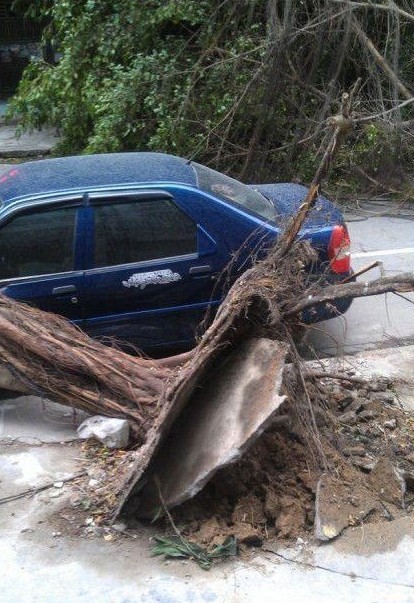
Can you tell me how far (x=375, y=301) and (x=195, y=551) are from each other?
467cm

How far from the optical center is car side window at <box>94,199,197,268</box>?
6.62 meters

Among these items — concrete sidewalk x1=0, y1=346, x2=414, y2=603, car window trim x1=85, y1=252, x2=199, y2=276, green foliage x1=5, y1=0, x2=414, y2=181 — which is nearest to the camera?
concrete sidewalk x1=0, y1=346, x2=414, y2=603

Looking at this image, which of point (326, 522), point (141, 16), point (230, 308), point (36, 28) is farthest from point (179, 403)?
point (36, 28)

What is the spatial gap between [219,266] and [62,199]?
4.34 ft

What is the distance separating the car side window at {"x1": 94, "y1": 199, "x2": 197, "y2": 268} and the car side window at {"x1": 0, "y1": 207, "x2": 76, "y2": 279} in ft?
0.75

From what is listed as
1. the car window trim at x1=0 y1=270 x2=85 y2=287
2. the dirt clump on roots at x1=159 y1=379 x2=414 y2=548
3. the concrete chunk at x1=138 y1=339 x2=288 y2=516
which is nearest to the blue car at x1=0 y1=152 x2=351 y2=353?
the car window trim at x1=0 y1=270 x2=85 y2=287

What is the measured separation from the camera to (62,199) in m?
6.55

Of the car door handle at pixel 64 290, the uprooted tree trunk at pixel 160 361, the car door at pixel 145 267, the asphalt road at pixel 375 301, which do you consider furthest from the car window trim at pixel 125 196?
the asphalt road at pixel 375 301

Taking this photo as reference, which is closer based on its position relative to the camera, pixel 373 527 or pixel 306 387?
pixel 373 527

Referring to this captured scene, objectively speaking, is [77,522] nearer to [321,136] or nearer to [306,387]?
[306,387]

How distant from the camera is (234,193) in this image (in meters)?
7.27

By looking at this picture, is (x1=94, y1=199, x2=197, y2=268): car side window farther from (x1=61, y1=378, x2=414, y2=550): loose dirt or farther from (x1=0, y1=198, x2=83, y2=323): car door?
(x1=61, y1=378, x2=414, y2=550): loose dirt

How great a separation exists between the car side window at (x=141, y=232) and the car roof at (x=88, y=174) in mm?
237

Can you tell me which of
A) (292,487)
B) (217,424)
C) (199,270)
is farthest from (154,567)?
(199,270)
